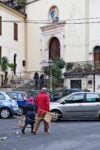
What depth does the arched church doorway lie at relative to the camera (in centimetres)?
4504

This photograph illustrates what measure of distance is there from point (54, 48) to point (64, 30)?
3230 millimetres

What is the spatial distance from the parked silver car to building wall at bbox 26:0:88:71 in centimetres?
1961

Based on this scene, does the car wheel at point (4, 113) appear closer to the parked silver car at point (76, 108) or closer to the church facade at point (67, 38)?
the parked silver car at point (76, 108)

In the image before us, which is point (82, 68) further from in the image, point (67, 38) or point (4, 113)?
point (4, 113)

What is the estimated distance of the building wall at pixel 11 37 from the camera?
4275 cm

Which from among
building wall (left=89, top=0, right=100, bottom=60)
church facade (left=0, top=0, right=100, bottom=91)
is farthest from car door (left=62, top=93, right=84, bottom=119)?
building wall (left=89, top=0, right=100, bottom=60)

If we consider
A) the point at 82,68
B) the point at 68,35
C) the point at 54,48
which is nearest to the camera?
the point at 82,68

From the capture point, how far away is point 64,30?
43.1 meters

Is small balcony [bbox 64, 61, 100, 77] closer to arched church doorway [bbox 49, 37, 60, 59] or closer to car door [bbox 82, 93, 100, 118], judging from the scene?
arched church doorway [bbox 49, 37, 60, 59]

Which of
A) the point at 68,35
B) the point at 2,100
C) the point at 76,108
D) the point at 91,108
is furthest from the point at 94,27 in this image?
the point at 76,108

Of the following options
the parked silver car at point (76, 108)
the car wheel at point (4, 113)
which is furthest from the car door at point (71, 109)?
the car wheel at point (4, 113)

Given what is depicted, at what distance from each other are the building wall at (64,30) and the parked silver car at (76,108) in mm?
19611

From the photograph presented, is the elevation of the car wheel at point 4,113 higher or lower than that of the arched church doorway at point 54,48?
lower

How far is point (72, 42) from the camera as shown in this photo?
4216cm
